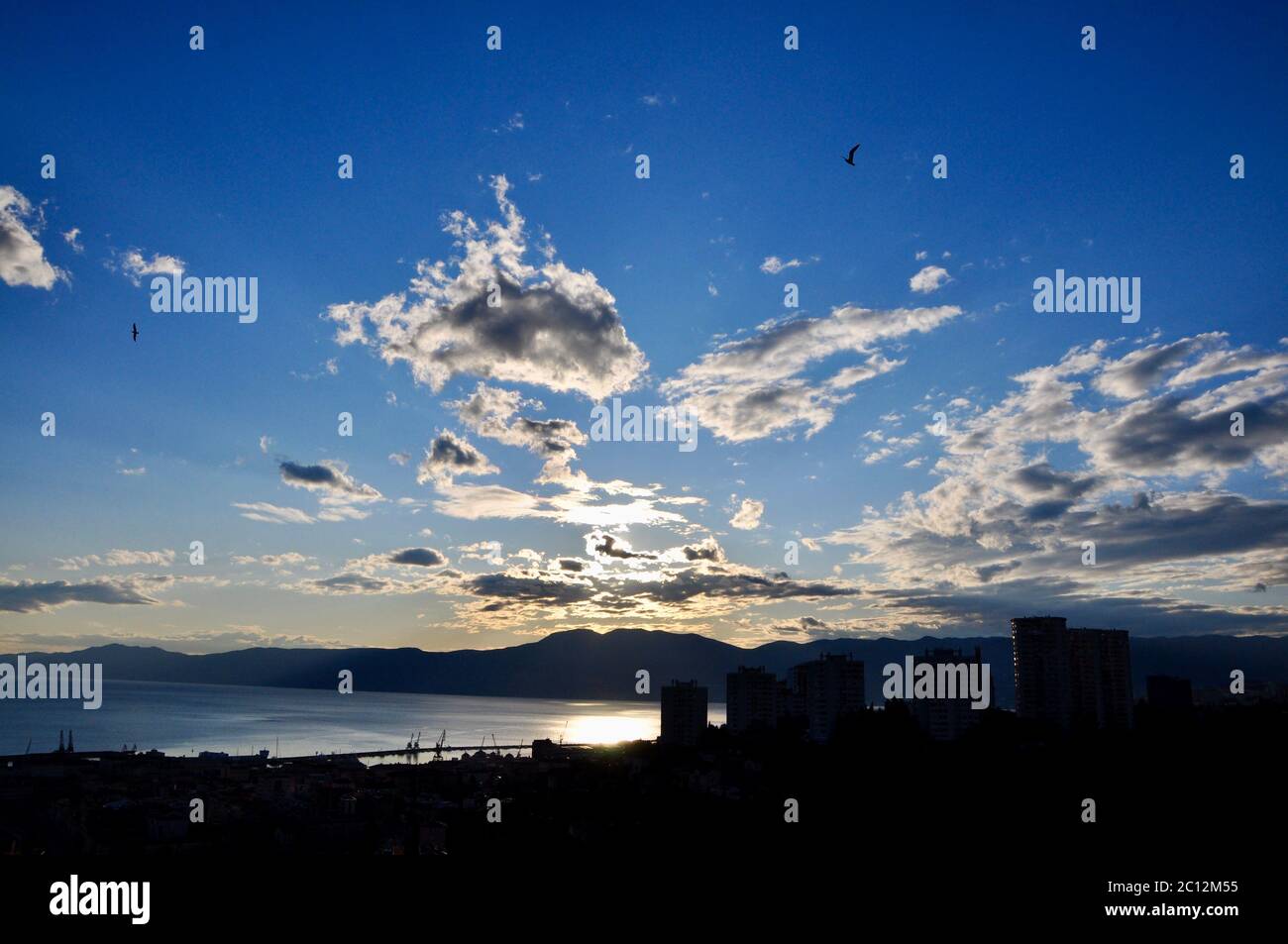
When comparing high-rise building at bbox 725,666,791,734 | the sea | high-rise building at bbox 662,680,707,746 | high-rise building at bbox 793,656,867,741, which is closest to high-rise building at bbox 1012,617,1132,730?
high-rise building at bbox 793,656,867,741

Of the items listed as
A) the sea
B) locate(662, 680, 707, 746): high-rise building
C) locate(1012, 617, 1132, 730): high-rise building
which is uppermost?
locate(1012, 617, 1132, 730): high-rise building

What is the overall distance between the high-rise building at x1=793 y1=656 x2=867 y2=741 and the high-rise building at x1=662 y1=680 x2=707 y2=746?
1045 centimetres

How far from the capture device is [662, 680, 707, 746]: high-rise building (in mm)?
73875

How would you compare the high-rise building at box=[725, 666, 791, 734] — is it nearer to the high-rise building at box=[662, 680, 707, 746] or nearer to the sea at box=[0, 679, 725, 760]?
the high-rise building at box=[662, 680, 707, 746]

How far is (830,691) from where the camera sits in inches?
2665

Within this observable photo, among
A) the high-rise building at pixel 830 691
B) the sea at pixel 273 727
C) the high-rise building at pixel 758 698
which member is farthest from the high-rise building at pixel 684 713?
the sea at pixel 273 727

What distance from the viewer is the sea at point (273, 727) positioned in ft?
351

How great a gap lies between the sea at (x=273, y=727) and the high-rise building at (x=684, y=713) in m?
49.0

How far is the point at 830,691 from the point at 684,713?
48.2 feet
